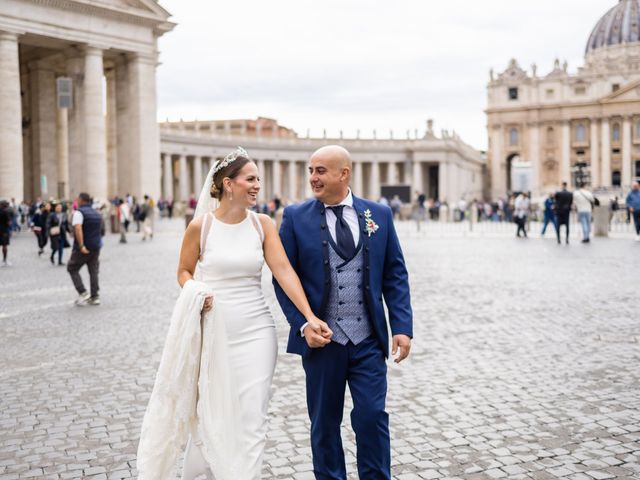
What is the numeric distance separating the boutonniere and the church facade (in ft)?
302

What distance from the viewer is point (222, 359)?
3.80 m

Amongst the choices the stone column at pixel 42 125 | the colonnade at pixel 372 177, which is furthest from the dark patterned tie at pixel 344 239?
the colonnade at pixel 372 177

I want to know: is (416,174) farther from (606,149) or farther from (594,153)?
(606,149)

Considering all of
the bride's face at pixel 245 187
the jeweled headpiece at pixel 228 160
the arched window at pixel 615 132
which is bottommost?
the bride's face at pixel 245 187

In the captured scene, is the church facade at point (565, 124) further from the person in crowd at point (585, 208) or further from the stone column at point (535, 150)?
the person in crowd at point (585, 208)

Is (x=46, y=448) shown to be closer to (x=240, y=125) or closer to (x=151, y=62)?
(x=151, y=62)

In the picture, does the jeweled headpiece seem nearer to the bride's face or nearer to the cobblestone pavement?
the bride's face

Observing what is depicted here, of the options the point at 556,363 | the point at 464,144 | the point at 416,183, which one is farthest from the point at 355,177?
the point at 556,363

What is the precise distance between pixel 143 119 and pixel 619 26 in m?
98.4

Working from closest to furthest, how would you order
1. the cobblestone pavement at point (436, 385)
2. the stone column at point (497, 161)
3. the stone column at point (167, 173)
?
the cobblestone pavement at point (436, 385), the stone column at point (167, 173), the stone column at point (497, 161)

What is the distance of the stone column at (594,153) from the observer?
92688 millimetres

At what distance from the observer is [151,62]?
3653 cm

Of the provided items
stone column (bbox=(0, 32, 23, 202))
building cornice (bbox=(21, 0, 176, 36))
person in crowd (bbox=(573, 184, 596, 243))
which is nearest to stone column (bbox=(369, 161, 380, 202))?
building cornice (bbox=(21, 0, 176, 36))

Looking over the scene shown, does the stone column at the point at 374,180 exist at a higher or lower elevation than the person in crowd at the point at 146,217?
higher
